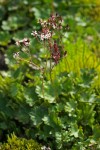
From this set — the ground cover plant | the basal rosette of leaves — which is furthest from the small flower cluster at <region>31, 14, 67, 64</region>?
the basal rosette of leaves

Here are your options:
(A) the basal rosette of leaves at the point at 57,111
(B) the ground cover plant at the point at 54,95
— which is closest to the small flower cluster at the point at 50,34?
(B) the ground cover plant at the point at 54,95

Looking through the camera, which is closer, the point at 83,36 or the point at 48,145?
the point at 48,145

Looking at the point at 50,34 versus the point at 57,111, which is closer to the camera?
the point at 50,34

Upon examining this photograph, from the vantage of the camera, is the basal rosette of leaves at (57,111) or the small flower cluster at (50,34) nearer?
the small flower cluster at (50,34)

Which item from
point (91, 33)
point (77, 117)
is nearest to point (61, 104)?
point (77, 117)

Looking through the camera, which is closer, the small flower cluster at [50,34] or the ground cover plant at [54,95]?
the small flower cluster at [50,34]

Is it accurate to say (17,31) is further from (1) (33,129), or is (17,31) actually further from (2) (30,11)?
(1) (33,129)

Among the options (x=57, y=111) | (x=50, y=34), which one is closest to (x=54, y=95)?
(x=57, y=111)

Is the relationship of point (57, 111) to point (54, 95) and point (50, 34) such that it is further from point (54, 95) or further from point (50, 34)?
point (50, 34)

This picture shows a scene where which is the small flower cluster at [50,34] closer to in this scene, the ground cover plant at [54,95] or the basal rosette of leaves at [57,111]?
the ground cover plant at [54,95]

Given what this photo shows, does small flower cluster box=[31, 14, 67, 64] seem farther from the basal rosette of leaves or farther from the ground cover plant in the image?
the basal rosette of leaves

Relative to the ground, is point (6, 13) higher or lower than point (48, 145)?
higher
